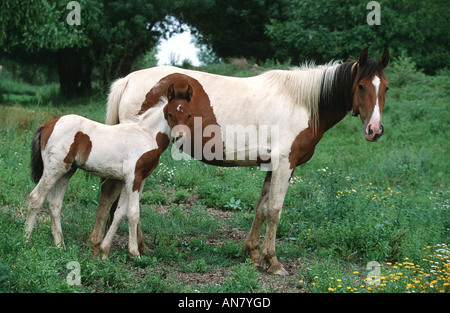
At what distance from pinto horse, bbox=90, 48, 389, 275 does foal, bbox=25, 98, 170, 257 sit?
17.5 inches

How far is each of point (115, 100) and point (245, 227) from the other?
275cm

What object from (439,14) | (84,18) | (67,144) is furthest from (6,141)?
(439,14)

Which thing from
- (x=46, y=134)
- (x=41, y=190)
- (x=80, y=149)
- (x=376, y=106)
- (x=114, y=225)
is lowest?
(x=114, y=225)

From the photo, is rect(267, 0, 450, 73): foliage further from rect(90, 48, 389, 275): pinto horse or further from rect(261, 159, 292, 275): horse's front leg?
rect(261, 159, 292, 275): horse's front leg

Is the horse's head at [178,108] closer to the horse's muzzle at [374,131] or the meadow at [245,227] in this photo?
the meadow at [245,227]

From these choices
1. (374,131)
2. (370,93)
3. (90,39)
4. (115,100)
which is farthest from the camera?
(90,39)

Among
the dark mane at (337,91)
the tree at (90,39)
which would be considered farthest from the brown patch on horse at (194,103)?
the tree at (90,39)

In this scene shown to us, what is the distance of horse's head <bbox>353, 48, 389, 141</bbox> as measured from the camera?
16.8 ft

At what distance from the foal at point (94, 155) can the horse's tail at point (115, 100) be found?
2.08ft

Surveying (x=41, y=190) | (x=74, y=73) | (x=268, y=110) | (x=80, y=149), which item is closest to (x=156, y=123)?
(x=80, y=149)

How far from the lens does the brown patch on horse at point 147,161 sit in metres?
5.21

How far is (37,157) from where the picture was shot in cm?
529

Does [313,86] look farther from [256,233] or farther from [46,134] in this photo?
[46,134]

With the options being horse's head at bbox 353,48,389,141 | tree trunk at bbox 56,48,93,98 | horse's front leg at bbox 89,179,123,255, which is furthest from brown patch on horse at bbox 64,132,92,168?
tree trunk at bbox 56,48,93,98
